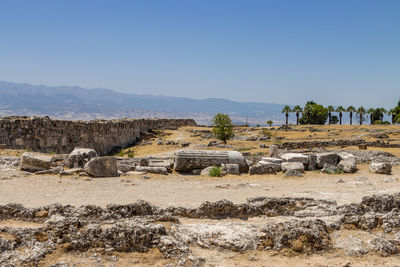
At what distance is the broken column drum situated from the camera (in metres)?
13.1

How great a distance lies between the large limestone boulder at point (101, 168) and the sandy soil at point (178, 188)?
50 centimetres

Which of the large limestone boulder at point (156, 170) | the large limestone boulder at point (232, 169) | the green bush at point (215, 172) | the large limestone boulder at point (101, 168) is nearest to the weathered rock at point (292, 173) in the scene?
the large limestone boulder at point (232, 169)

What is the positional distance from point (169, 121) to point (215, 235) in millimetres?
53862

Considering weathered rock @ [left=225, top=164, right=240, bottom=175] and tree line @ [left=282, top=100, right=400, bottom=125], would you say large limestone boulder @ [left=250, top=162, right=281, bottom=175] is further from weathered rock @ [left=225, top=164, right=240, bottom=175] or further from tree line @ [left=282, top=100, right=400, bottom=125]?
tree line @ [left=282, top=100, right=400, bottom=125]

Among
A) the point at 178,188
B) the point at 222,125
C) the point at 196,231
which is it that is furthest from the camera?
the point at 222,125

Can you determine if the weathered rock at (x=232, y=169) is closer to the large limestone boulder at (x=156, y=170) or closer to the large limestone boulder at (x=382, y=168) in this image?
the large limestone boulder at (x=156, y=170)

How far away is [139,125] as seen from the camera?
45062 millimetres

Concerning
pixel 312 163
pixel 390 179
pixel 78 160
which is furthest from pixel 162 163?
pixel 390 179

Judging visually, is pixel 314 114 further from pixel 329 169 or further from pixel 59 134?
pixel 329 169

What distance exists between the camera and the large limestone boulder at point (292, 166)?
1280 cm

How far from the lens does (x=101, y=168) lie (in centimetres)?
1159

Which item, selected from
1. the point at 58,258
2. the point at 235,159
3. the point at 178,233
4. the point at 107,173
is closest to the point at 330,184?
the point at 235,159

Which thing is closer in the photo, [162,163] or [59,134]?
[162,163]

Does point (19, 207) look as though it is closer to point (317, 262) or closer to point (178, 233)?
point (178, 233)
